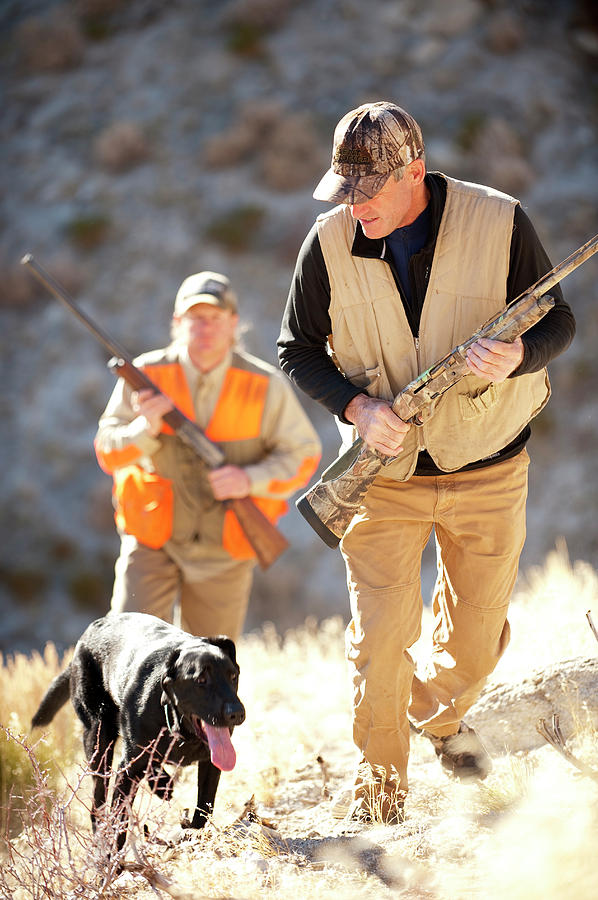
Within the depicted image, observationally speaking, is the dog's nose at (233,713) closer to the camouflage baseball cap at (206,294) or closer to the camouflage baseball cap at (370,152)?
the camouflage baseball cap at (370,152)

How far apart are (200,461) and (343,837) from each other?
9.76 feet

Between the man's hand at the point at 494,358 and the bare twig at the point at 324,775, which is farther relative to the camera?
the bare twig at the point at 324,775

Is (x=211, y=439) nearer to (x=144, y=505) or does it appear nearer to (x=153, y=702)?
(x=144, y=505)

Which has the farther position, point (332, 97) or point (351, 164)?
point (332, 97)

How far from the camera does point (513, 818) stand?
3.11 metres

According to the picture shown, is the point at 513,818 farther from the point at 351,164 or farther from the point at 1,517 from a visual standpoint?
the point at 1,517

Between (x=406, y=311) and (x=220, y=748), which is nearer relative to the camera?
(x=220, y=748)

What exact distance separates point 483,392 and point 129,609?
2599mm

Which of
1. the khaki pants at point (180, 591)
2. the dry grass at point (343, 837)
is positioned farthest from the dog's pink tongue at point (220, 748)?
the khaki pants at point (180, 591)

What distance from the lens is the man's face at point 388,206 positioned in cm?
346

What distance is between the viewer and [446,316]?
11.9ft

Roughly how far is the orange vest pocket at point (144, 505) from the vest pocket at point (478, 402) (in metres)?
2.51

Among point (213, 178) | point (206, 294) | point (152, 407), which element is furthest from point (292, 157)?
point (152, 407)

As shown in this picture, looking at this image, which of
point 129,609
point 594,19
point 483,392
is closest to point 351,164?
point 483,392
